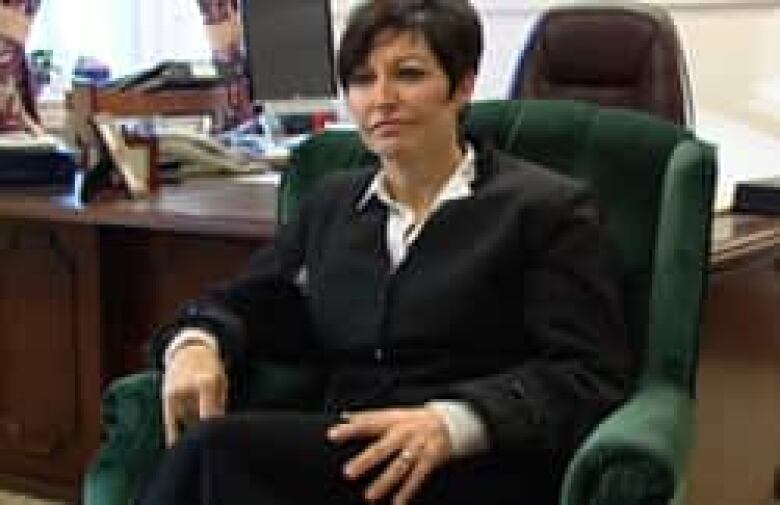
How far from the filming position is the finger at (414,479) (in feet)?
4.58

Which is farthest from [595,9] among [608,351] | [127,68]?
[127,68]

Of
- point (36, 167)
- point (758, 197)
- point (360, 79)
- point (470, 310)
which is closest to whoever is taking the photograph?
point (470, 310)

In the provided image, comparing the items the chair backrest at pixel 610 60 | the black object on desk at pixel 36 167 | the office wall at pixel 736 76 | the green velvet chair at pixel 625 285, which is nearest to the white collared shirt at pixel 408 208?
the green velvet chair at pixel 625 285

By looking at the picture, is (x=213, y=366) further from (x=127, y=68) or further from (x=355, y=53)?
(x=127, y=68)

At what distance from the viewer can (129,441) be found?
165 cm

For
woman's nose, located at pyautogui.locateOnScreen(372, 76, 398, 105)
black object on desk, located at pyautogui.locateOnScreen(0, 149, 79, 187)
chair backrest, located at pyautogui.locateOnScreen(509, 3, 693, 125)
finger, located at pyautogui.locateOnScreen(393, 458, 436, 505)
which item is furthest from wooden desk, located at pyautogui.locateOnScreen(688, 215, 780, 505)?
black object on desk, located at pyautogui.locateOnScreen(0, 149, 79, 187)

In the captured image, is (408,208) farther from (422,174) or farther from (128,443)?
(128,443)

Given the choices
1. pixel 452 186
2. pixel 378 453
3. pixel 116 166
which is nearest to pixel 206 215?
pixel 116 166

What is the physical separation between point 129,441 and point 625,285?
74cm

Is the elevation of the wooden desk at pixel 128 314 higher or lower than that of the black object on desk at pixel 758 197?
lower

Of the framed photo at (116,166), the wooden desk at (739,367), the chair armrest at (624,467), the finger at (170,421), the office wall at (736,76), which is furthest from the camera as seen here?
the office wall at (736,76)

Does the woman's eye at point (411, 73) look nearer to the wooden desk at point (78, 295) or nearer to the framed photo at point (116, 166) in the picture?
the wooden desk at point (78, 295)

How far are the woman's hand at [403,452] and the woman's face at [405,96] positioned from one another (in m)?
0.40

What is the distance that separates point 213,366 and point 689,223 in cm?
68
